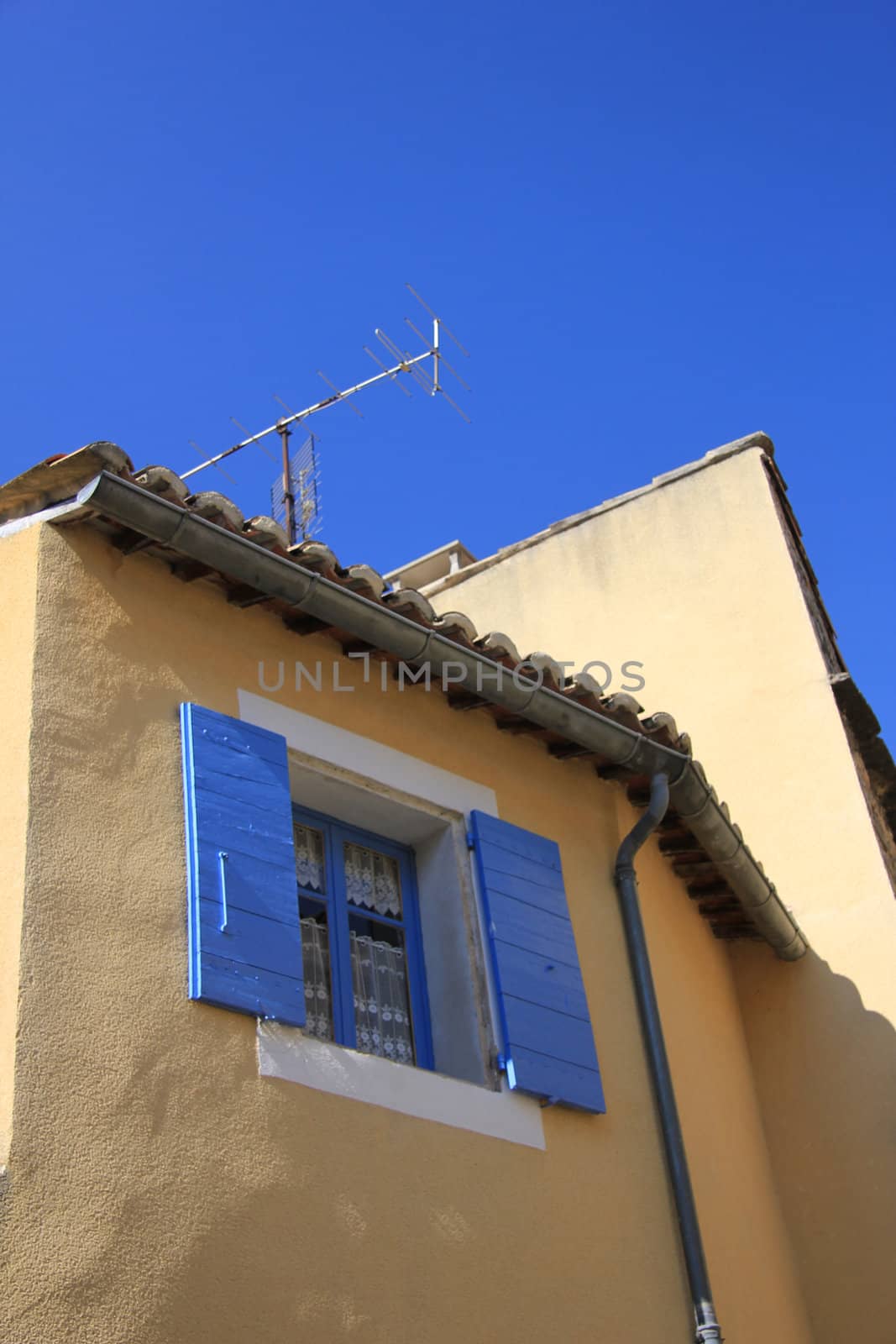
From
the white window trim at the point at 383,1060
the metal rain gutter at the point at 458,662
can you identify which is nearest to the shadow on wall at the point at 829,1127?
the metal rain gutter at the point at 458,662

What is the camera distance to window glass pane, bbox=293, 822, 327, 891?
612 cm

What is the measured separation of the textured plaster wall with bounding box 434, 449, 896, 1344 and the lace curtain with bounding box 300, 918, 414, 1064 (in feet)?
9.26

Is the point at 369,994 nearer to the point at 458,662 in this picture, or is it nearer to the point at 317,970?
the point at 317,970

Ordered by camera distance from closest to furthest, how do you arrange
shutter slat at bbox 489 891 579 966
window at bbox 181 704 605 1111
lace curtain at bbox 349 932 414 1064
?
window at bbox 181 704 605 1111, lace curtain at bbox 349 932 414 1064, shutter slat at bbox 489 891 579 966

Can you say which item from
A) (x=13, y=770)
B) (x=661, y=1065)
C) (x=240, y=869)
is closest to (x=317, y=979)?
(x=240, y=869)

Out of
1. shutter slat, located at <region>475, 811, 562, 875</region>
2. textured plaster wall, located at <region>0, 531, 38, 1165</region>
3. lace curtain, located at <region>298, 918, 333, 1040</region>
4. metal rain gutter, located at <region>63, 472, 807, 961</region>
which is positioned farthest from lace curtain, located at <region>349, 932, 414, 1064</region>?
textured plaster wall, located at <region>0, 531, 38, 1165</region>

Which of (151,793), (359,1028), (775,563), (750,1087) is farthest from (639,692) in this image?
(151,793)

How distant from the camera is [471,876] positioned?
6504mm

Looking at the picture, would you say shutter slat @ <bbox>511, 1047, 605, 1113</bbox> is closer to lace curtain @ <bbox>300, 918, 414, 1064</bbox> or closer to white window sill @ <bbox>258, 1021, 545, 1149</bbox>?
white window sill @ <bbox>258, 1021, 545, 1149</bbox>

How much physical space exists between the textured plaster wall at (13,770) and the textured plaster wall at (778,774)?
4673 mm

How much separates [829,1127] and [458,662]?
327cm

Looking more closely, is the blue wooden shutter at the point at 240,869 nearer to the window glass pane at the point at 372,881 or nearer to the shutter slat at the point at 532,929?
the window glass pane at the point at 372,881

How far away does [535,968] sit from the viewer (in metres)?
6.38

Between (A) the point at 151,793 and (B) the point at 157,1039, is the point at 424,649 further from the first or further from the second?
(B) the point at 157,1039
